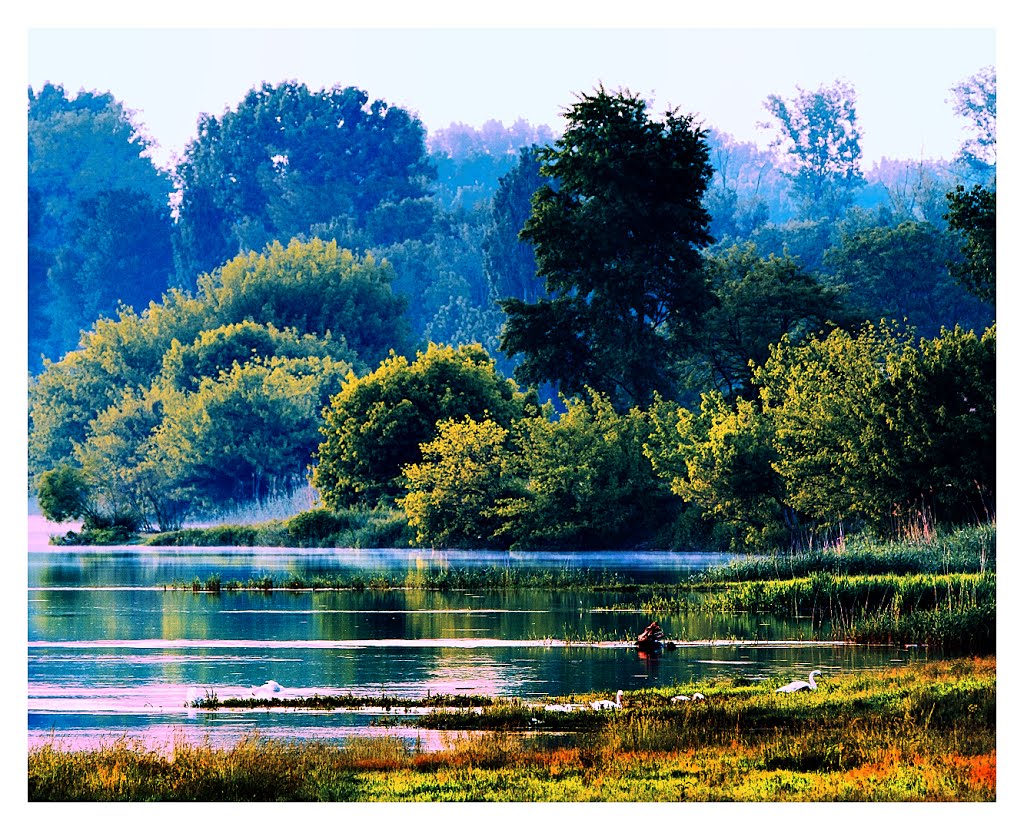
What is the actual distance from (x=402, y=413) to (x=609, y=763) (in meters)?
34.4

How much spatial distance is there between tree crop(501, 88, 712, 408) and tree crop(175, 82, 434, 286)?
2993cm

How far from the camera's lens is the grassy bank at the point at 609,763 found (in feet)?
45.1

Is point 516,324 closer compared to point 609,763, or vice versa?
point 609,763

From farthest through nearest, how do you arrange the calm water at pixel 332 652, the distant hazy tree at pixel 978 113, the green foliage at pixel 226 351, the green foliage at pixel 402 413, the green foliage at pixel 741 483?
the distant hazy tree at pixel 978 113, the green foliage at pixel 226 351, the green foliage at pixel 402 413, the green foliage at pixel 741 483, the calm water at pixel 332 652

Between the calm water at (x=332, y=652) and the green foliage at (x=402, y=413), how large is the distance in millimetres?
16232

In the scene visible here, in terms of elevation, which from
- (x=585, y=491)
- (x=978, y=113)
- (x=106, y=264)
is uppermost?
(x=978, y=113)

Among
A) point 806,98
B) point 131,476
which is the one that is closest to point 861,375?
point 131,476

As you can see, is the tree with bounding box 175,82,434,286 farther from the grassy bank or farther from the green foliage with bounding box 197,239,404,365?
the grassy bank

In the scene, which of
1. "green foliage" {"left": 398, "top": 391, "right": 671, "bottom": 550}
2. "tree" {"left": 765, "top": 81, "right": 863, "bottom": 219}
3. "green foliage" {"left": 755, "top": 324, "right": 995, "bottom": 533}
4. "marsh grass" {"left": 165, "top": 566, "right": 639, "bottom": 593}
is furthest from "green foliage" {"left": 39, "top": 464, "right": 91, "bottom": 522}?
"tree" {"left": 765, "top": 81, "right": 863, "bottom": 219}

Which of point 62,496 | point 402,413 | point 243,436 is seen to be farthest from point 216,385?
point 402,413

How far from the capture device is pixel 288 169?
79.1m

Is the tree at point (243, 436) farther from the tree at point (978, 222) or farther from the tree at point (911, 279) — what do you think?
the tree at point (978, 222)

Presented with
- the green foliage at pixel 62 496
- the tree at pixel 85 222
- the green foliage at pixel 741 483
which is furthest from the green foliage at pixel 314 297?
the green foliage at pixel 741 483

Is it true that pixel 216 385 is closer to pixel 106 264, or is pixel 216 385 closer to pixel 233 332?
pixel 233 332
